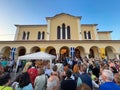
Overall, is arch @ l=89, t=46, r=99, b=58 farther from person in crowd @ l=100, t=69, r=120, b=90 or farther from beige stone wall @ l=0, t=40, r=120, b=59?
person in crowd @ l=100, t=69, r=120, b=90

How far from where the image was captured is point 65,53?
2448 cm

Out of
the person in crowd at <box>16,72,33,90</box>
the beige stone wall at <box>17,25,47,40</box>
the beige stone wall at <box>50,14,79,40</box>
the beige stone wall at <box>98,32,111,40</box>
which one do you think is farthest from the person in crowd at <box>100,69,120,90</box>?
the beige stone wall at <box>98,32,111,40</box>

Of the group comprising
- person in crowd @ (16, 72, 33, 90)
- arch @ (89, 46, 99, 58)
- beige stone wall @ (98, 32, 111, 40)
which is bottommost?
person in crowd @ (16, 72, 33, 90)

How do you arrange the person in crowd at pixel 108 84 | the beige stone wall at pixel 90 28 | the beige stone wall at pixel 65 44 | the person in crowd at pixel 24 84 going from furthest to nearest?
the beige stone wall at pixel 90 28 < the beige stone wall at pixel 65 44 < the person in crowd at pixel 24 84 < the person in crowd at pixel 108 84

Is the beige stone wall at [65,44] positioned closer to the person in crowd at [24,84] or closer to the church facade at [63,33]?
the church facade at [63,33]

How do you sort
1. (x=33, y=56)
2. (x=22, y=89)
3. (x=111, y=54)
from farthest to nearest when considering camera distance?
1. (x=111, y=54)
2. (x=33, y=56)
3. (x=22, y=89)

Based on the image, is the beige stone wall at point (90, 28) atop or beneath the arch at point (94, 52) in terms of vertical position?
atop

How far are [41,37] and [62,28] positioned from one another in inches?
210

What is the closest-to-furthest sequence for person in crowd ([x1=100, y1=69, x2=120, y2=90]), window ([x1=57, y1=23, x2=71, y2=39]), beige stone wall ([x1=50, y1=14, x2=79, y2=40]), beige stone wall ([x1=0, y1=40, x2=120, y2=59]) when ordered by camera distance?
person in crowd ([x1=100, y1=69, x2=120, y2=90]) < beige stone wall ([x1=0, y1=40, x2=120, y2=59]) < window ([x1=57, y1=23, x2=71, y2=39]) < beige stone wall ([x1=50, y1=14, x2=79, y2=40])

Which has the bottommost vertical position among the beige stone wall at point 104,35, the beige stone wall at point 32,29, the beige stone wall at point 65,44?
the beige stone wall at point 65,44

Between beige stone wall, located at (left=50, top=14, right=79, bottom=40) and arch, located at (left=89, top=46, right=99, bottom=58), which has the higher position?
beige stone wall, located at (left=50, top=14, right=79, bottom=40)

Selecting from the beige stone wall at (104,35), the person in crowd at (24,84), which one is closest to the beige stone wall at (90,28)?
the beige stone wall at (104,35)

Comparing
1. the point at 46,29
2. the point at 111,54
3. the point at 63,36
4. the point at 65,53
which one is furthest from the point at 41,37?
the point at 111,54

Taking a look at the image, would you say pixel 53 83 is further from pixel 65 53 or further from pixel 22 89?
pixel 65 53
